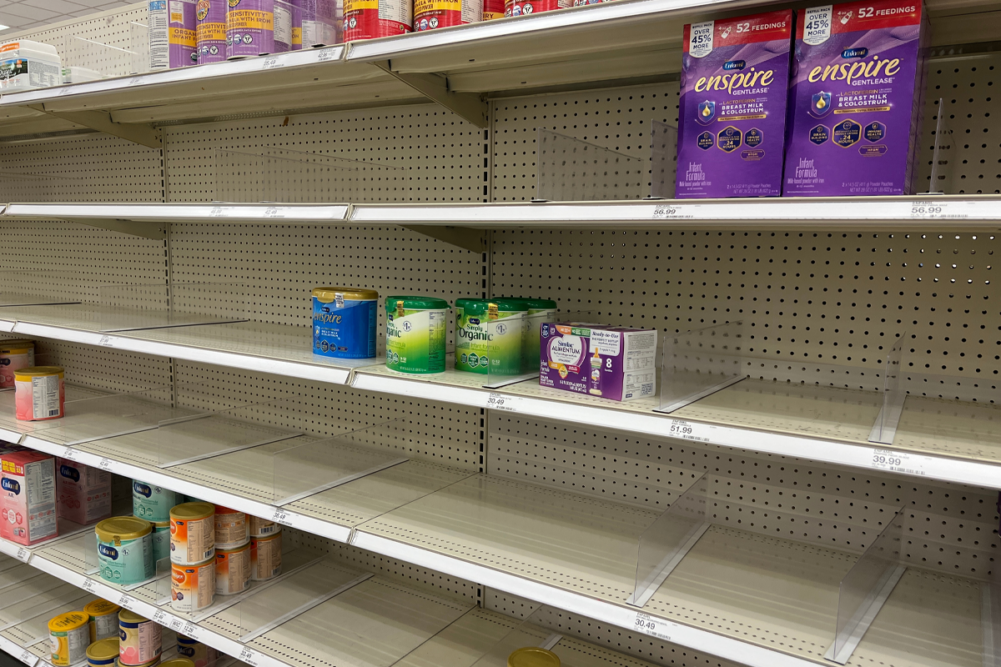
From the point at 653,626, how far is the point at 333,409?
151cm

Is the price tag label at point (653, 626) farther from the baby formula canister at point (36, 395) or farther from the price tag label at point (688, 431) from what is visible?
the baby formula canister at point (36, 395)

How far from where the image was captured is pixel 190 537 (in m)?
2.04

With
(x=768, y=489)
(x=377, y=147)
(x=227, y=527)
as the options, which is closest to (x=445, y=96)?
(x=377, y=147)

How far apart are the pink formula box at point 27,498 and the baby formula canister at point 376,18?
2.11 m

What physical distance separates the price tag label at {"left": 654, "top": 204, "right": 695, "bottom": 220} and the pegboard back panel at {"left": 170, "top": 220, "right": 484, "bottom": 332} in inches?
35.9

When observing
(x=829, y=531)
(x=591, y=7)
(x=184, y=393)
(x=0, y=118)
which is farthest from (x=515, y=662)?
(x=0, y=118)

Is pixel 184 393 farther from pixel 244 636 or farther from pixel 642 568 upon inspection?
pixel 642 568

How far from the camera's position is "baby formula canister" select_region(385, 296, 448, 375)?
5.54ft

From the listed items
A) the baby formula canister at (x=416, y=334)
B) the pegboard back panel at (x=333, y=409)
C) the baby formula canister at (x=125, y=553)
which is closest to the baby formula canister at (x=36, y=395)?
the pegboard back panel at (x=333, y=409)

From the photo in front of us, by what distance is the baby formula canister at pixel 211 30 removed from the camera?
71.7 inches

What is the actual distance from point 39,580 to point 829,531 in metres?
3.16

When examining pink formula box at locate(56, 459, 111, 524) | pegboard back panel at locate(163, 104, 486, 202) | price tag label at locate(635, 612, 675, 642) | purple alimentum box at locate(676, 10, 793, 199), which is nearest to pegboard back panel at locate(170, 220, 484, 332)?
pegboard back panel at locate(163, 104, 486, 202)

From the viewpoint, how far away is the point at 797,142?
1164 mm

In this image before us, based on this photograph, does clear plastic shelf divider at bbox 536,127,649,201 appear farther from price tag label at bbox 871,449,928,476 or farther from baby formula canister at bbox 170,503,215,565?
baby formula canister at bbox 170,503,215,565
